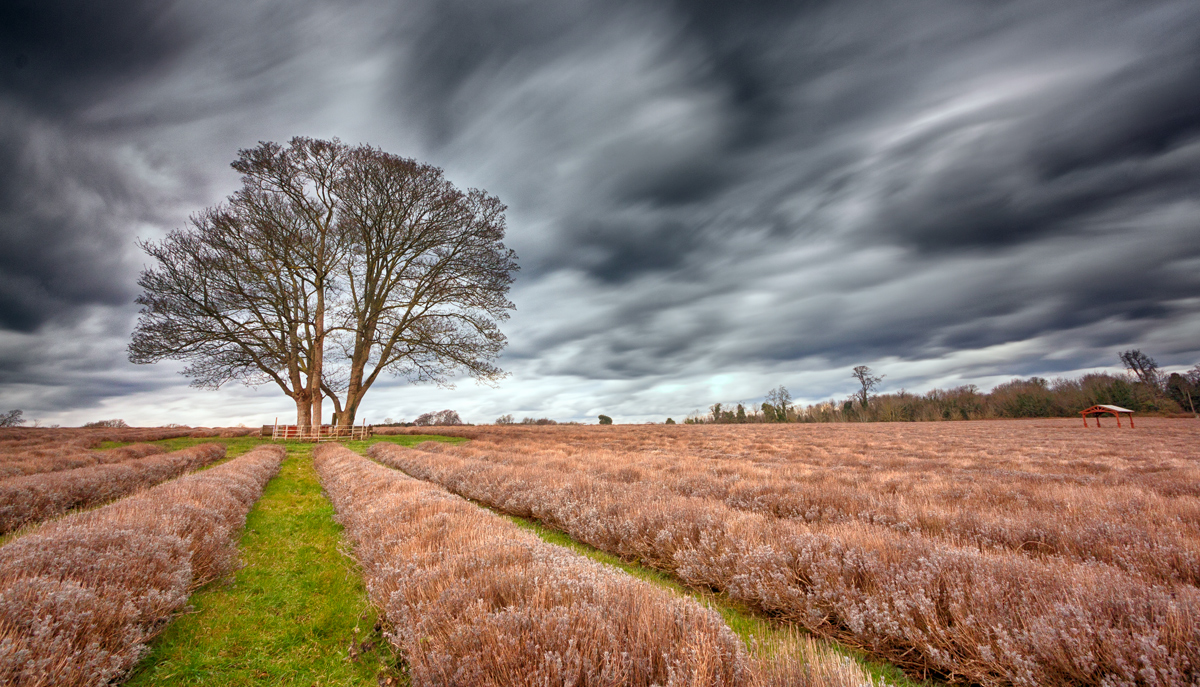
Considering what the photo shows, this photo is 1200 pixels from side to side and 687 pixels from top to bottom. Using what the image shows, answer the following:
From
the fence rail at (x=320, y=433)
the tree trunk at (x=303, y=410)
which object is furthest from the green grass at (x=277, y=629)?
the tree trunk at (x=303, y=410)

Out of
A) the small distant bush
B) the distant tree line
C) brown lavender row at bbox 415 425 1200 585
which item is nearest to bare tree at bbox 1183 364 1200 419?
the distant tree line

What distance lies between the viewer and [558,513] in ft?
22.4

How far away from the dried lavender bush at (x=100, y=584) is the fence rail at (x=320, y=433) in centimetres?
2130

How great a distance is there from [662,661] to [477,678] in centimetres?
98

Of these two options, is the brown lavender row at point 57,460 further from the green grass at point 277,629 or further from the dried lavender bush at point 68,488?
the green grass at point 277,629

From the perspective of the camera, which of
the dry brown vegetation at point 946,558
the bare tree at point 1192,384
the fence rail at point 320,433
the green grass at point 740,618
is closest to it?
the dry brown vegetation at point 946,558

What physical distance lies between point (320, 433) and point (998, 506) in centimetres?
2950

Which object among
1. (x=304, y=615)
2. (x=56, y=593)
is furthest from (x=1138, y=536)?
(x=56, y=593)

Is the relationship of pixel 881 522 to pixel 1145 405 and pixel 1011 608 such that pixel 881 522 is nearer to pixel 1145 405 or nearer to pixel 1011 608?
pixel 1011 608

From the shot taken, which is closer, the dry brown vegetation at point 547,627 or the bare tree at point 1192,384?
the dry brown vegetation at point 547,627

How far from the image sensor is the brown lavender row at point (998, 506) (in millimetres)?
4422

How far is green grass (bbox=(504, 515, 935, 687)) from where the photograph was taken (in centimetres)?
286

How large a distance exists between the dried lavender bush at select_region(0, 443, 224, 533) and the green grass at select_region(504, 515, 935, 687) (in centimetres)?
857

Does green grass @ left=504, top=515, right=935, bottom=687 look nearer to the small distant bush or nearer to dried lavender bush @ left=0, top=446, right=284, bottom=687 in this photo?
dried lavender bush @ left=0, top=446, right=284, bottom=687
